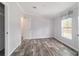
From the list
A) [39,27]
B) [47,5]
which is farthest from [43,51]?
[39,27]

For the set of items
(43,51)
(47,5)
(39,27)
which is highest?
(47,5)

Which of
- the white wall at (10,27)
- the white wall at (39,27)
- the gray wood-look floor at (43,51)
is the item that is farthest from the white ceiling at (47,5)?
the white wall at (39,27)

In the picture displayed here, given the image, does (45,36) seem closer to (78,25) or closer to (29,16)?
(29,16)

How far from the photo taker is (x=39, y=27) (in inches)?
354

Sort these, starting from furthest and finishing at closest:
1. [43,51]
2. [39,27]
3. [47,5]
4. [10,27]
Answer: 1. [39,27]
2. [47,5]
3. [43,51]
4. [10,27]

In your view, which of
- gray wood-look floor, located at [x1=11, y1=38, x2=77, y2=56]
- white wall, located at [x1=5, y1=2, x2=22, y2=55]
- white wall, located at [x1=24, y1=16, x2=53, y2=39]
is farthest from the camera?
white wall, located at [x1=24, y1=16, x2=53, y2=39]

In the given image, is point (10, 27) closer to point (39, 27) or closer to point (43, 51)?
point (43, 51)

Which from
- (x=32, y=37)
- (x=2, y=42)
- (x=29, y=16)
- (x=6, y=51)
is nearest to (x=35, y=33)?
(x=32, y=37)

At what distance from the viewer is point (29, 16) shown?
8.34 m

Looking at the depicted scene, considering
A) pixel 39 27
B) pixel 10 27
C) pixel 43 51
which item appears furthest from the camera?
pixel 39 27

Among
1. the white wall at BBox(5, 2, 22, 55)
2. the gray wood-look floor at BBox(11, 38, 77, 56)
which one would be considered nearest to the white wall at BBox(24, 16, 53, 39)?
the gray wood-look floor at BBox(11, 38, 77, 56)

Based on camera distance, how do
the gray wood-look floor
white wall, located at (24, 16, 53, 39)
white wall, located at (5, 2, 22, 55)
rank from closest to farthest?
white wall, located at (5, 2, 22, 55) < the gray wood-look floor < white wall, located at (24, 16, 53, 39)

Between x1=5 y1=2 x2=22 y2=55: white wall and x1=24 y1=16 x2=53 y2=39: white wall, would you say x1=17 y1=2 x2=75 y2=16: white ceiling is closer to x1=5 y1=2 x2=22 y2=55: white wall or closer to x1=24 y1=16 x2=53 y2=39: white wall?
x1=5 y1=2 x2=22 y2=55: white wall

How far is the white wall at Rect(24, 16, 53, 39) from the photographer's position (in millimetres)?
8706
